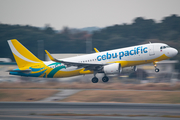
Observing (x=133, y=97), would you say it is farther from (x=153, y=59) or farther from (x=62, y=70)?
(x=62, y=70)

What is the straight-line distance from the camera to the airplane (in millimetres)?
30172

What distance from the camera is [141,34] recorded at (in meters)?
94.7

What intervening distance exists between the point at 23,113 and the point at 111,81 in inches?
872

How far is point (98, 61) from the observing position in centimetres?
3180

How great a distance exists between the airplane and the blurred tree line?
49.1m

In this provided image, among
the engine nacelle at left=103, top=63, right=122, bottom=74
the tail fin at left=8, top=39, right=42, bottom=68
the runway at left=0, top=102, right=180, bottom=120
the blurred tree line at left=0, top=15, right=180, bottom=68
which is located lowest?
the runway at left=0, top=102, right=180, bottom=120

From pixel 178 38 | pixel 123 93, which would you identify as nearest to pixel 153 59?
pixel 123 93

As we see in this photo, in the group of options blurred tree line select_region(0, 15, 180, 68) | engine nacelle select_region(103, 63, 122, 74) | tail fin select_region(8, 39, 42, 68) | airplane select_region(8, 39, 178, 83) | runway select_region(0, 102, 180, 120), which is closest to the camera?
runway select_region(0, 102, 180, 120)

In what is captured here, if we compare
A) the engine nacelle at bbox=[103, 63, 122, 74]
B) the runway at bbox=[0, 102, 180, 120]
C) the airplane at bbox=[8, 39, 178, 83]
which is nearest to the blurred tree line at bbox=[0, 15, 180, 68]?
the airplane at bbox=[8, 39, 178, 83]

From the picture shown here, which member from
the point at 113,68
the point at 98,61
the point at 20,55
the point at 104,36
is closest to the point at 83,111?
the point at 113,68

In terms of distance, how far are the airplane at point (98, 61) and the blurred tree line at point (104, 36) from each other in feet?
161

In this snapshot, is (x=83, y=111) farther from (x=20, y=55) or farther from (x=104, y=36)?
(x=104, y=36)

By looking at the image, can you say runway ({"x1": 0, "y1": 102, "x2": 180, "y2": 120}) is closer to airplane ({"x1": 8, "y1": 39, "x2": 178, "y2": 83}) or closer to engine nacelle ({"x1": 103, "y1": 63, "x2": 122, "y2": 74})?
airplane ({"x1": 8, "y1": 39, "x2": 178, "y2": 83})

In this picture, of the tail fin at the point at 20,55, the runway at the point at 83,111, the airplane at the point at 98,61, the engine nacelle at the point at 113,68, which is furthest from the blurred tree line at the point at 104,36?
the runway at the point at 83,111
